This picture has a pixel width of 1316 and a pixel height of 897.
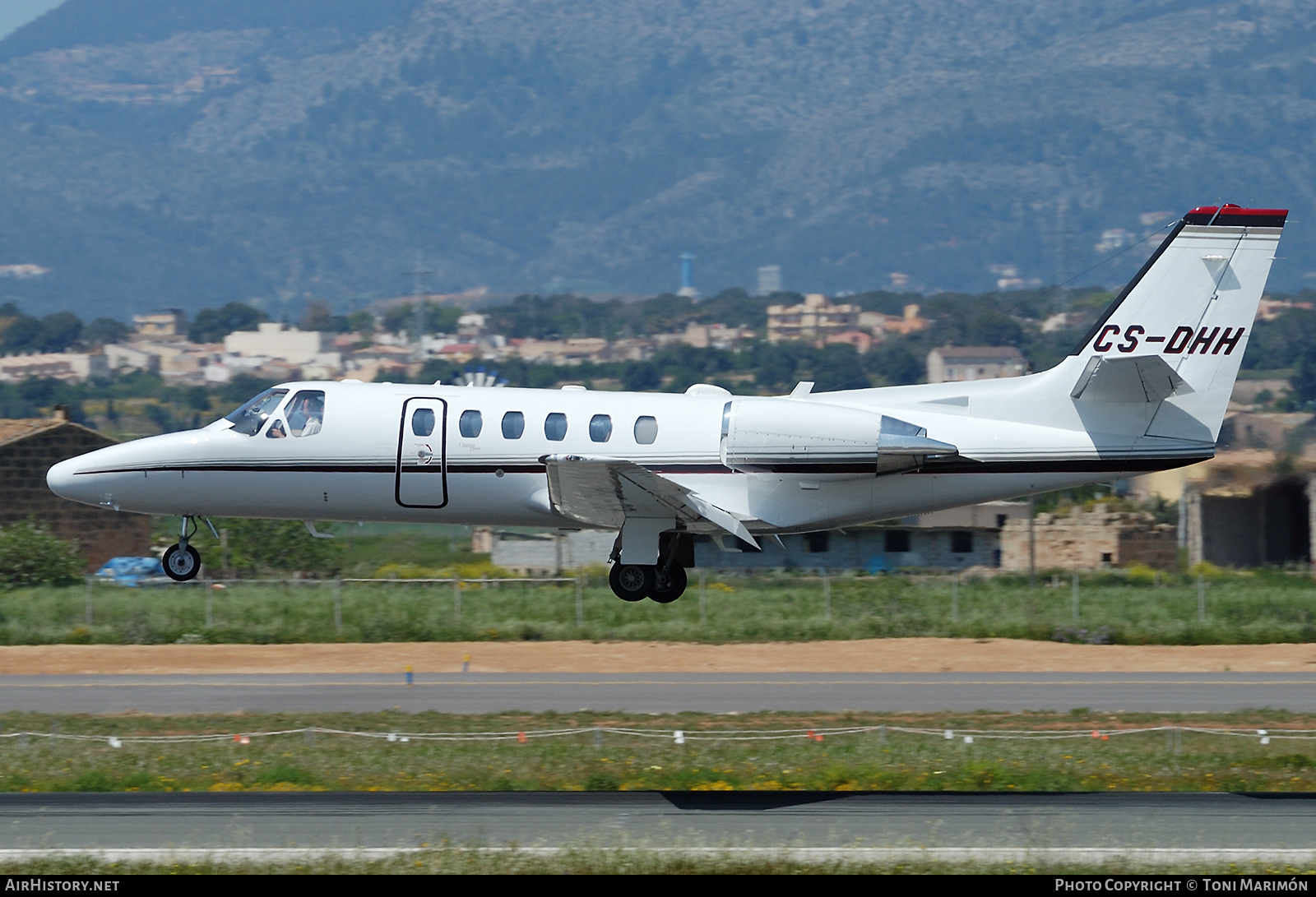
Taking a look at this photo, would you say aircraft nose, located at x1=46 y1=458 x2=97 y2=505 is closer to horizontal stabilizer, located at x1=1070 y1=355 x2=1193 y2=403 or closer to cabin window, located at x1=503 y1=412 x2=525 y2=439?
cabin window, located at x1=503 y1=412 x2=525 y2=439

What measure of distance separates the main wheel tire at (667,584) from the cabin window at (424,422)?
3.99 m

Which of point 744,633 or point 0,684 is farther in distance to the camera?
point 744,633

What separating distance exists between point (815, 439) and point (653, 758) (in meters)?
7.19

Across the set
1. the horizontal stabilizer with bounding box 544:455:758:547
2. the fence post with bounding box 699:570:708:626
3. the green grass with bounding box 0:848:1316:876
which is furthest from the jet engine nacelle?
the fence post with bounding box 699:570:708:626

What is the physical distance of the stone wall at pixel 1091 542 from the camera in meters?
56.7

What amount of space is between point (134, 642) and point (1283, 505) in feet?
121

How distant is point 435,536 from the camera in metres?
61.2

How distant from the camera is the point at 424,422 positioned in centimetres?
2364

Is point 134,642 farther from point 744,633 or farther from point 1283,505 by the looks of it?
point 1283,505

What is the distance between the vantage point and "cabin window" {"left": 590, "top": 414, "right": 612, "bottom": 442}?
2328 centimetres

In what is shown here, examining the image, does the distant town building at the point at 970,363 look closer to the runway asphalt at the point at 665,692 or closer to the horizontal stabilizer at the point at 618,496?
the runway asphalt at the point at 665,692

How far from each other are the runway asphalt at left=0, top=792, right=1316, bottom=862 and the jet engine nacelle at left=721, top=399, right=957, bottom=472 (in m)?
4.96

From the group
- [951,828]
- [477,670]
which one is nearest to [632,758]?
[951,828]
